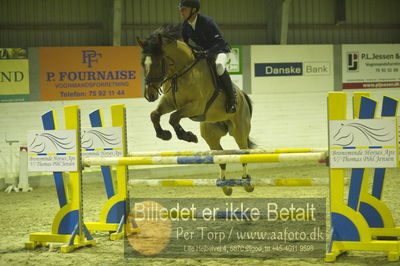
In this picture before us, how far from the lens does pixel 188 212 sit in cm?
450

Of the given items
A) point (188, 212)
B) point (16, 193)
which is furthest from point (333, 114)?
point (16, 193)

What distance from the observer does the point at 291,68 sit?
11078 millimetres

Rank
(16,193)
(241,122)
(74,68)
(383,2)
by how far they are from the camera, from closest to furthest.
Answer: (241,122) < (16,193) < (74,68) < (383,2)

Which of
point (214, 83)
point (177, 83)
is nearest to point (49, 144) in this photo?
point (177, 83)

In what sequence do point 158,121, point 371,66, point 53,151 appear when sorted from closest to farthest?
point 53,151, point 158,121, point 371,66

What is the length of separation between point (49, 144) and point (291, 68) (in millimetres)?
7442

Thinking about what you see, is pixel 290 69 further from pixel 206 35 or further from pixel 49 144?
pixel 49 144

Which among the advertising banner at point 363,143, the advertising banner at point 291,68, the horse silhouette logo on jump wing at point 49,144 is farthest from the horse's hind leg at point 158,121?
the advertising banner at point 291,68

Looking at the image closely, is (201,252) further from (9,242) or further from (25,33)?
(25,33)

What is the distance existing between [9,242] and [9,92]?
509 cm

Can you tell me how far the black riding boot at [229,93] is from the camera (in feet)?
17.7

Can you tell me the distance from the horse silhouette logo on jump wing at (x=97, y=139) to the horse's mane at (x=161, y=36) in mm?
897

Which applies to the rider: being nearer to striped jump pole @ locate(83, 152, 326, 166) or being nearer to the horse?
the horse

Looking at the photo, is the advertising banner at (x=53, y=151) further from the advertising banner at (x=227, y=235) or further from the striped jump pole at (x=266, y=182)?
the advertising banner at (x=227, y=235)
